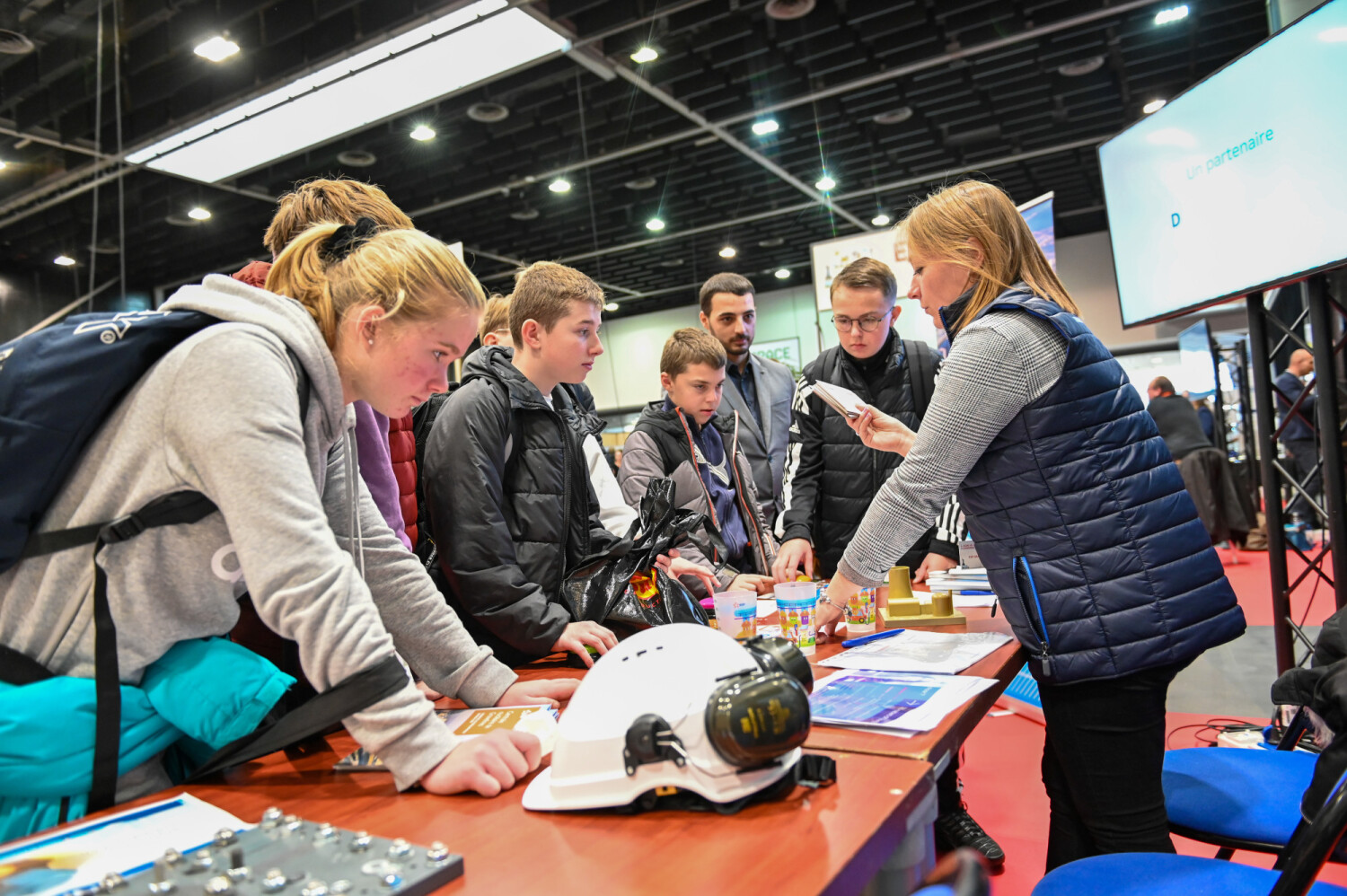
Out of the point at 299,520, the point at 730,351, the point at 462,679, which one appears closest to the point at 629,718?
the point at 299,520

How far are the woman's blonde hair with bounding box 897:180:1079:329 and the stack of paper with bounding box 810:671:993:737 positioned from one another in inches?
28.3

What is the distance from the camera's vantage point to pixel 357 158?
7.46 meters

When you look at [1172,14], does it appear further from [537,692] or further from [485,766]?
[485,766]

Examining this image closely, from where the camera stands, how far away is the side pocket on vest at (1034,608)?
1440 mm


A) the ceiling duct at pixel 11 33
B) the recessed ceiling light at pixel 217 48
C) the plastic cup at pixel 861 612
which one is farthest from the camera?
the recessed ceiling light at pixel 217 48

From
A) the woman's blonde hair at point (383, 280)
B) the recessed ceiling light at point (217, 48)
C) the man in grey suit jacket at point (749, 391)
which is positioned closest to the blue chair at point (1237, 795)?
the woman's blonde hair at point (383, 280)

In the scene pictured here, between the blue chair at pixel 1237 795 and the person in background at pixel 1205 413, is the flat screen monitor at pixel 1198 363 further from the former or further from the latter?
the blue chair at pixel 1237 795

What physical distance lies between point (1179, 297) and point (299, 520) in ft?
11.9

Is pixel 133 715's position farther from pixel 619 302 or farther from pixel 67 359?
pixel 619 302

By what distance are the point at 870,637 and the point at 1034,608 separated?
348mm

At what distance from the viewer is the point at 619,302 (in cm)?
1308

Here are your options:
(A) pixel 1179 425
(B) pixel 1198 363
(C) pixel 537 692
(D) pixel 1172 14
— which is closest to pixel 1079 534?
(C) pixel 537 692

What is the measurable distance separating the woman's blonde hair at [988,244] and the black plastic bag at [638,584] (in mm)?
718

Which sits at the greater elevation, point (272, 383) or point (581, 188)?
point (581, 188)
